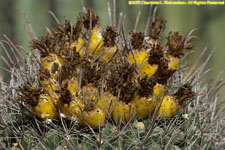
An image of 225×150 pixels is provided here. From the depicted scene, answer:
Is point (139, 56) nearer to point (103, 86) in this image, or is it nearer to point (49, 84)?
point (103, 86)

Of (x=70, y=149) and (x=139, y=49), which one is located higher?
(x=139, y=49)

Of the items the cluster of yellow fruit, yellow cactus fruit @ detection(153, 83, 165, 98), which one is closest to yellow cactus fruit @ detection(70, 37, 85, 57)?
the cluster of yellow fruit

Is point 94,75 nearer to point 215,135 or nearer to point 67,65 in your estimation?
point 67,65

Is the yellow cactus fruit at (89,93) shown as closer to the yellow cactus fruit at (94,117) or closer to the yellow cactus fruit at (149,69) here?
the yellow cactus fruit at (94,117)

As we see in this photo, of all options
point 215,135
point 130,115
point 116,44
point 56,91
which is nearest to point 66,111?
point 56,91

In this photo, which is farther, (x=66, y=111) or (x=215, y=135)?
(x=215, y=135)

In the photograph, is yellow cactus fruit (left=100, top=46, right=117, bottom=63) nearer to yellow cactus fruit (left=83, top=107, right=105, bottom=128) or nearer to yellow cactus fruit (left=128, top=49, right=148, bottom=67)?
yellow cactus fruit (left=128, top=49, right=148, bottom=67)

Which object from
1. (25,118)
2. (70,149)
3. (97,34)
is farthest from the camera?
(97,34)
